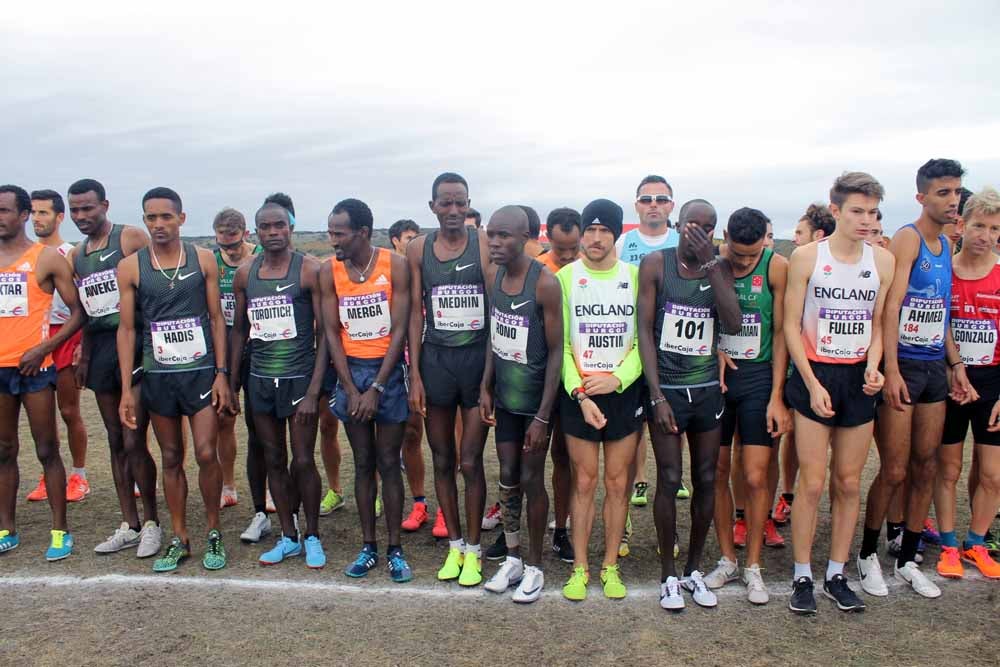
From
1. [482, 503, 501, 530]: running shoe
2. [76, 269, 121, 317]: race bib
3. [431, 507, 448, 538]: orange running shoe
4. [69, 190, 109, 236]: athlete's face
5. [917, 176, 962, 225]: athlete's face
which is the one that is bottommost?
[482, 503, 501, 530]: running shoe

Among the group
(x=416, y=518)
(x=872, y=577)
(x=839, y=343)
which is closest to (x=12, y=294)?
(x=416, y=518)

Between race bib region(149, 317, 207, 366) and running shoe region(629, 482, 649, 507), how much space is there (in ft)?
13.0

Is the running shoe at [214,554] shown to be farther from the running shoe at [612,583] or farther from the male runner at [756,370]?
the male runner at [756,370]

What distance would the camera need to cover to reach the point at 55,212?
6961 mm

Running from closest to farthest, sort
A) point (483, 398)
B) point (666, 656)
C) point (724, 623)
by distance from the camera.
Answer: point (666, 656)
point (724, 623)
point (483, 398)

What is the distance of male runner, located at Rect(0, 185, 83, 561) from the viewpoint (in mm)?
5508

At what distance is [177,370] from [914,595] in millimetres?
5313

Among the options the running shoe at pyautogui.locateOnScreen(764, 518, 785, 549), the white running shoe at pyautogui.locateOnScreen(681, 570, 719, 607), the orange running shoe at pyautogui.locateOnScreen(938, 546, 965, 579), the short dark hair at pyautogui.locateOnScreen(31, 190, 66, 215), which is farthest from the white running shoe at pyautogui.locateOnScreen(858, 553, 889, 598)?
the short dark hair at pyautogui.locateOnScreen(31, 190, 66, 215)

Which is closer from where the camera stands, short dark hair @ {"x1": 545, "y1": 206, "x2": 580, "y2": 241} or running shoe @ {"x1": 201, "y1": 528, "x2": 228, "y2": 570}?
running shoe @ {"x1": 201, "y1": 528, "x2": 228, "y2": 570}

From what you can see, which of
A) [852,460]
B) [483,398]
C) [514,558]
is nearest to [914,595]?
[852,460]

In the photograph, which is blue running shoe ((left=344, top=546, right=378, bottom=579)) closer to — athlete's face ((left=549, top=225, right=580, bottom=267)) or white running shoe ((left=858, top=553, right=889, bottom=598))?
athlete's face ((left=549, top=225, right=580, bottom=267))

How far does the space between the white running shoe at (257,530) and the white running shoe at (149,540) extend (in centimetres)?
61

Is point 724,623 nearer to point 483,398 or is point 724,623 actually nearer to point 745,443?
point 745,443

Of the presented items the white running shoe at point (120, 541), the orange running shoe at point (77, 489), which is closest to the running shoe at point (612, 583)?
the white running shoe at point (120, 541)
